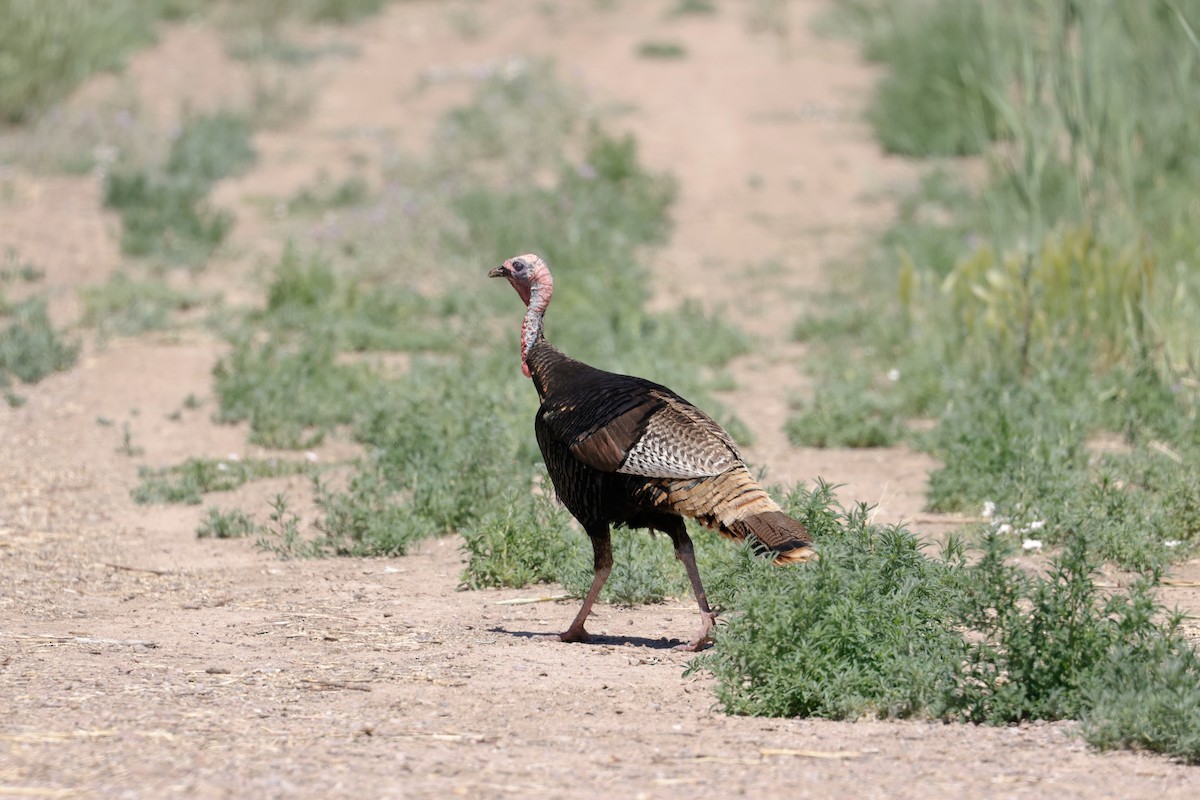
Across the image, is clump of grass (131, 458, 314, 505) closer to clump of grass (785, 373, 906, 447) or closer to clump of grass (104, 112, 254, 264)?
clump of grass (785, 373, 906, 447)

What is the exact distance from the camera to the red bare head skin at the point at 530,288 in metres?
6.77

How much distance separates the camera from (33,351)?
10641mm

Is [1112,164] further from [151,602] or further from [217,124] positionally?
[217,124]

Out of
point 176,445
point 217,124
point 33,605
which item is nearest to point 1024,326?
point 176,445

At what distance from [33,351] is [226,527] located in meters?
3.54

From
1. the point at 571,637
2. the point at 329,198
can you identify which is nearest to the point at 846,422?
the point at 571,637

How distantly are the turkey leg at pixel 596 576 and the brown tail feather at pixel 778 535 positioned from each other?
2.28 feet

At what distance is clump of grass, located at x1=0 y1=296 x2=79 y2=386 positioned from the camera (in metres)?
10.5

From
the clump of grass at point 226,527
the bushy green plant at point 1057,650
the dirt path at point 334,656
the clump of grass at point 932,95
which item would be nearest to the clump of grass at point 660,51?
the clump of grass at point 932,95

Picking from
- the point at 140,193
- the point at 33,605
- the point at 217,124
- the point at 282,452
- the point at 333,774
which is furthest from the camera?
the point at 217,124

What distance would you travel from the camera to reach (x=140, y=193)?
46.4 feet

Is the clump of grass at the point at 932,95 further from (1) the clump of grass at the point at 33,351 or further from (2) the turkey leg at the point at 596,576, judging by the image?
(2) the turkey leg at the point at 596,576

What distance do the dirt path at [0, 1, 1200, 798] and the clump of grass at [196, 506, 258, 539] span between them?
72 millimetres

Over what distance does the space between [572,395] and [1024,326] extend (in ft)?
15.7
